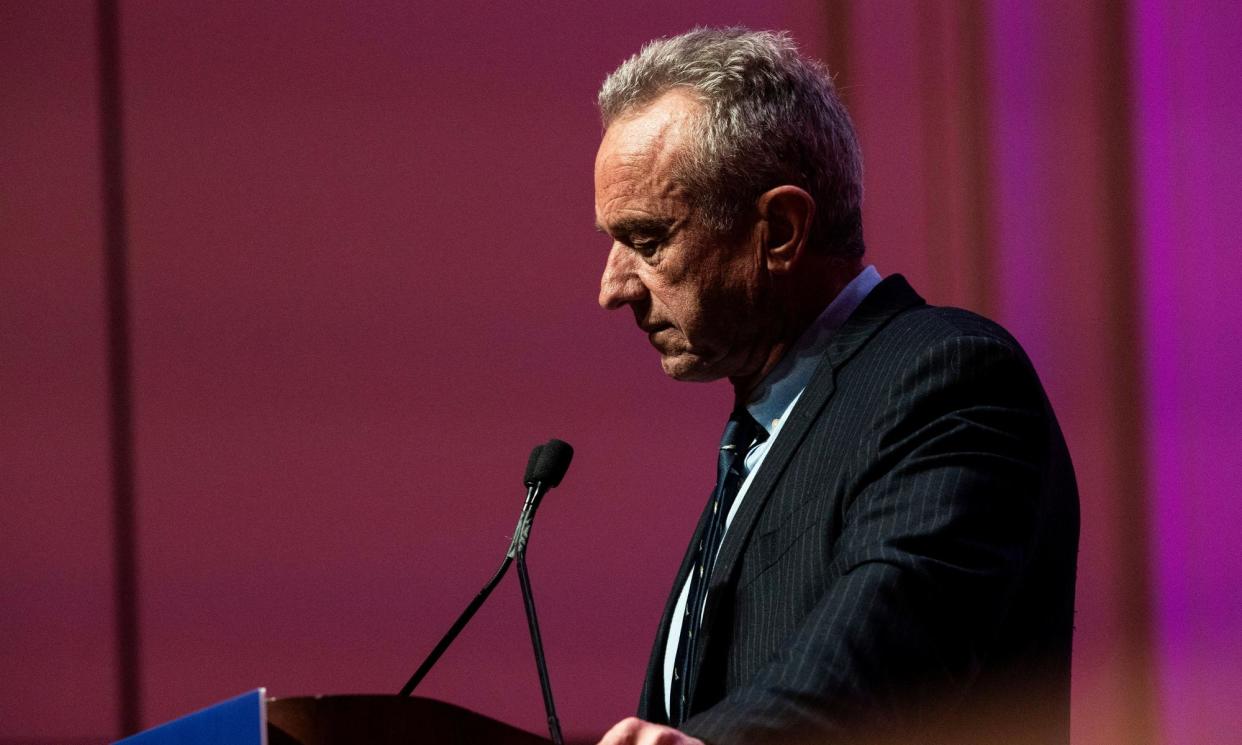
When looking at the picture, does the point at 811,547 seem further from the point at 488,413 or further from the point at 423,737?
the point at 488,413

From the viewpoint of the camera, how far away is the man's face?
1.81 m

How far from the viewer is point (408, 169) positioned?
10.1 feet

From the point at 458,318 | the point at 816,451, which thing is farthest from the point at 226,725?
the point at 458,318

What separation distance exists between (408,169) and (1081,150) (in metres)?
1.33

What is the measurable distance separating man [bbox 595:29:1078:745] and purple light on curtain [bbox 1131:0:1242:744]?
1173 mm

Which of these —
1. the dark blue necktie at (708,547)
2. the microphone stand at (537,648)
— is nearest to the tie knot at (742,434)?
the dark blue necktie at (708,547)

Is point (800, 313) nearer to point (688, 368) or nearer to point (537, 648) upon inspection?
point (688, 368)

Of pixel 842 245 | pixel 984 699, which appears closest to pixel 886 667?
pixel 984 699

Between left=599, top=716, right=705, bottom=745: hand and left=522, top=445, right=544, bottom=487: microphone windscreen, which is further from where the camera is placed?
left=522, top=445, right=544, bottom=487: microphone windscreen

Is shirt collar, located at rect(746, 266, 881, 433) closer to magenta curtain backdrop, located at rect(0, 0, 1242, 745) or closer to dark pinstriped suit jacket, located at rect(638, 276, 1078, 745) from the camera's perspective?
dark pinstriped suit jacket, located at rect(638, 276, 1078, 745)

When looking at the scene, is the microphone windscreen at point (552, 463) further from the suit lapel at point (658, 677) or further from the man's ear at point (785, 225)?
the man's ear at point (785, 225)

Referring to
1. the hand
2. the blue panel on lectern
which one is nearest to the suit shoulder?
the hand

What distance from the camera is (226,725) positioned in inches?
40.2

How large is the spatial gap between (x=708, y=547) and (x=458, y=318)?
138 centimetres
